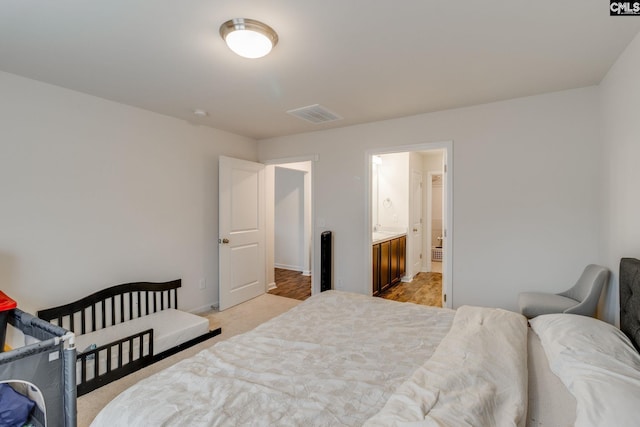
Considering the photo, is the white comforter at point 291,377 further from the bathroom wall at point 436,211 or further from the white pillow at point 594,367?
the bathroom wall at point 436,211

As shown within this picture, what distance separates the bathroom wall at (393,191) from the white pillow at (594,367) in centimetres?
387

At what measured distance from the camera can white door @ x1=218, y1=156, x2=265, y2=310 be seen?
13.0 feet

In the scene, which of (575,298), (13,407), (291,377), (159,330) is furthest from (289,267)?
(291,377)

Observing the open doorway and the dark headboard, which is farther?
the open doorway

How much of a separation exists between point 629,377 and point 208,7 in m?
2.49

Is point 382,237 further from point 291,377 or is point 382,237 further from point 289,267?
point 291,377

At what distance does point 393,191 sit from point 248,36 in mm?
4370

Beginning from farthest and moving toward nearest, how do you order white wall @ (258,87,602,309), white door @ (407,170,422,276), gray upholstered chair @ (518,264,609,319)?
1. white door @ (407,170,422,276)
2. white wall @ (258,87,602,309)
3. gray upholstered chair @ (518,264,609,319)

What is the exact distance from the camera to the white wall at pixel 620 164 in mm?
1855

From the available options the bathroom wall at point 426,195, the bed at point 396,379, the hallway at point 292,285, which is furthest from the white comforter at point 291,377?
the bathroom wall at point 426,195

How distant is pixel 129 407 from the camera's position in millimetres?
1143

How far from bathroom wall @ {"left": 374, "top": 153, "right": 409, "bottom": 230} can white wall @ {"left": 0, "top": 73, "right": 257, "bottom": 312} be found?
3.23 m

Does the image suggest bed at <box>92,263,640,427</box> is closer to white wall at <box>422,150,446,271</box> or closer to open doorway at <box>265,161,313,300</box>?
open doorway at <box>265,161,313,300</box>

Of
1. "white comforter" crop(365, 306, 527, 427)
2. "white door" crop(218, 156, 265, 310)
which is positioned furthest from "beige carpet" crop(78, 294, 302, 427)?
"white comforter" crop(365, 306, 527, 427)
